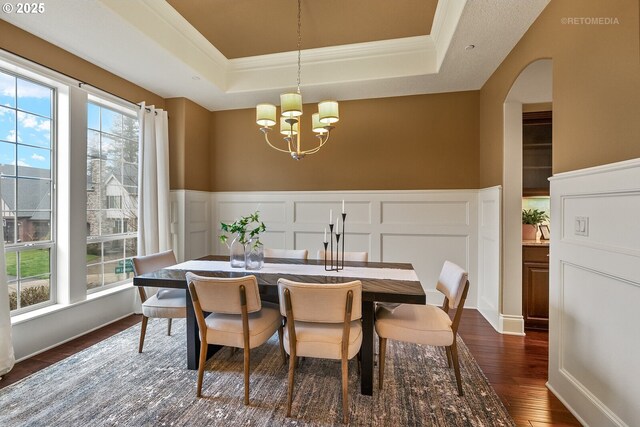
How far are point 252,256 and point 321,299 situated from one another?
3.19ft

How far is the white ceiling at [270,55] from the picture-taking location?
7.38ft

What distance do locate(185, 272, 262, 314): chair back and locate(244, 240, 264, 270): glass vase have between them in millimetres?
576

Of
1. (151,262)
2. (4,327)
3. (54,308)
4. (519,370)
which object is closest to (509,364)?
(519,370)

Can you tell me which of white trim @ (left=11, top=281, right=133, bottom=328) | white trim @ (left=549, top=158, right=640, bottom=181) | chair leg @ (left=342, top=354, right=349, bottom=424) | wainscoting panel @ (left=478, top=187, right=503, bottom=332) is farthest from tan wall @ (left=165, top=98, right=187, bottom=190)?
white trim @ (left=549, top=158, right=640, bottom=181)

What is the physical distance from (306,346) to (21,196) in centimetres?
276

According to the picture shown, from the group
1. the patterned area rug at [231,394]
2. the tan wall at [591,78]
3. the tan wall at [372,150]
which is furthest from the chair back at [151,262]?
the tan wall at [591,78]

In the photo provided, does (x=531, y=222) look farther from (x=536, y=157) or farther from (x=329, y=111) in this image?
(x=329, y=111)

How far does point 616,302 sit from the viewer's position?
4.77 ft

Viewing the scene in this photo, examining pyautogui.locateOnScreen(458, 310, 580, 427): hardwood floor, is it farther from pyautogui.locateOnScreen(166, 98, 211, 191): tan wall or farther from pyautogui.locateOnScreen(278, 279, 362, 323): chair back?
pyautogui.locateOnScreen(166, 98, 211, 191): tan wall

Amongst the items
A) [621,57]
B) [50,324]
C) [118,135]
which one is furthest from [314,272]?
[118,135]

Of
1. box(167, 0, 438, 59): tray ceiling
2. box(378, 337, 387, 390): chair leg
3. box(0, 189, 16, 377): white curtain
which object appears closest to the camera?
box(378, 337, 387, 390): chair leg

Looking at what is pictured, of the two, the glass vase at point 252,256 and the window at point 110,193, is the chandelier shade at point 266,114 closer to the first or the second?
the glass vase at point 252,256

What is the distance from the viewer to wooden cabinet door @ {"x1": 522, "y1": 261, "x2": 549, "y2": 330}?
2932 millimetres

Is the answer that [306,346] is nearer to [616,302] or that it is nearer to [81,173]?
[616,302]
